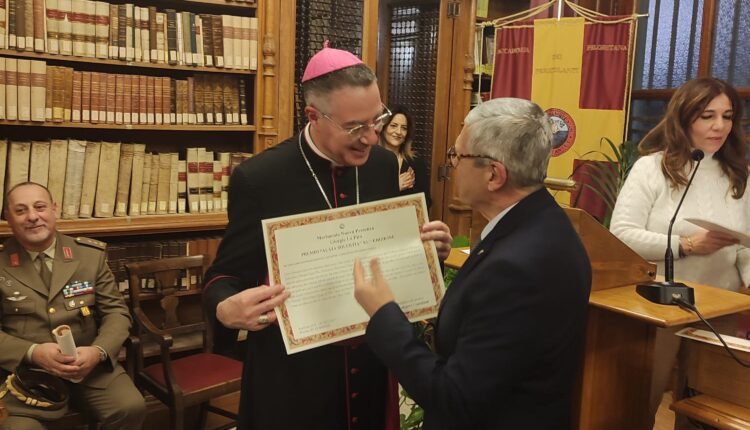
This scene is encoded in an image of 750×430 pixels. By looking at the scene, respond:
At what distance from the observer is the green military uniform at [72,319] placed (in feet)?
9.23

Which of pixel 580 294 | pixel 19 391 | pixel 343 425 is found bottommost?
pixel 19 391

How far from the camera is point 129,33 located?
329 cm

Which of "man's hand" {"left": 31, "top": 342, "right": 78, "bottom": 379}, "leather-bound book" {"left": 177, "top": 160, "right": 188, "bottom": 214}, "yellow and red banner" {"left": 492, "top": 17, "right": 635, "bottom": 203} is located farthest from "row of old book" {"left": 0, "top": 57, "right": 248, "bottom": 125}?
"yellow and red banner" {"left": 492, "top": 17, "right": 635, "bottom": 203}

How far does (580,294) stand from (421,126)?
11.4ft

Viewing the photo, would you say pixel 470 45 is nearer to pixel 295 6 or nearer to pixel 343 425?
pixel 295 6

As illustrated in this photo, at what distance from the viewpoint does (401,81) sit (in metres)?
4.82

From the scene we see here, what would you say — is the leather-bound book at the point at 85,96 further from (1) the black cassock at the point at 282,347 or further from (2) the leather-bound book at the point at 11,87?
(1) the black cassock at the point at 282,347

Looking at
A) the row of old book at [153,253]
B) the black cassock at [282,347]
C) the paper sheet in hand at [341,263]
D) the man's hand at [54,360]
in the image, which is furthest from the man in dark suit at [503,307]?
the row of old book at [153,253]

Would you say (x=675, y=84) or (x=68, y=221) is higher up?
(x=675, y=84)

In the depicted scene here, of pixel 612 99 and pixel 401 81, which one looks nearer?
pixel 612 99

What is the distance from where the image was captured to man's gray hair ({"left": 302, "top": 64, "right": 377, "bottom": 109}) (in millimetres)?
1524

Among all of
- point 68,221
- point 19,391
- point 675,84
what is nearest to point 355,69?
point 19,391

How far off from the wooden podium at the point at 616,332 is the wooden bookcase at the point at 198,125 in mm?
2130

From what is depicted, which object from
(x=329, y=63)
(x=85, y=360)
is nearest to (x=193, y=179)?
(x=85, y=360)
